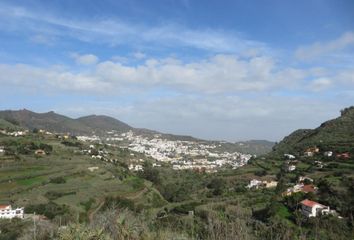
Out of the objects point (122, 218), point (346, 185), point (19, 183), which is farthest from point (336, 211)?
point (19, 183)

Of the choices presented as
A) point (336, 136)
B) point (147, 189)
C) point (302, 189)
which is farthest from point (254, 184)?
point (336, 136)

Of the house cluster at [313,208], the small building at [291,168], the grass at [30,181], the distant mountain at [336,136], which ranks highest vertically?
the distant mountain at [336,136]

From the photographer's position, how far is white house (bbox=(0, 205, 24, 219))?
29.3 meters

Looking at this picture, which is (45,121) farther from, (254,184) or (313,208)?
(313,208)

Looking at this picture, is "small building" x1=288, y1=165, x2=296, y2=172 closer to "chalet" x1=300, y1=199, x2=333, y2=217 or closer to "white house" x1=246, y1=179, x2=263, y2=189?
"white house" x1=246, y1=179, x2=263, y2=189

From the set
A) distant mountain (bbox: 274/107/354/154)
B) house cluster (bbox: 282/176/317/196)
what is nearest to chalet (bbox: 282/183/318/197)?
house cluster (bbox: 282/176/317/196)

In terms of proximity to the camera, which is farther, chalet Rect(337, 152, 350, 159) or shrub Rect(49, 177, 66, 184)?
chalet Rect(337, 152, 350, 159)

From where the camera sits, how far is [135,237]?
20.7ft

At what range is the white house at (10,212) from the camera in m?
29.3

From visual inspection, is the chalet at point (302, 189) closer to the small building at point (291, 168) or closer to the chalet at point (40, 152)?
the small building at point (291, 168)

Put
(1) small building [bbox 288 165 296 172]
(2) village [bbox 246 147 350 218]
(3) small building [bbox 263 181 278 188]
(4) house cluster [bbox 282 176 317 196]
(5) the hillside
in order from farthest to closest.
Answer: (1) small building [bbox 288 165 296 172]
(3) small building [bbox 263 181 278 188]
(4) house cluster [bbox 282 176 317 196]
(5) the hillside
(2) village [bbox 246 147 350 218]

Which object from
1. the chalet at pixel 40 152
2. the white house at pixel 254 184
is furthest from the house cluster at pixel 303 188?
the chalet at pixel 40 152

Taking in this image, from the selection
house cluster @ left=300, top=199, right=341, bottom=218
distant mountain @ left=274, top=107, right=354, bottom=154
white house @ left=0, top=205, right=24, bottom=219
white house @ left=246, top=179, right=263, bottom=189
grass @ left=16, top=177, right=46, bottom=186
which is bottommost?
white house @ left=0, top=205, right=24, bottom=219

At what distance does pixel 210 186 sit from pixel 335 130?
3104cm
